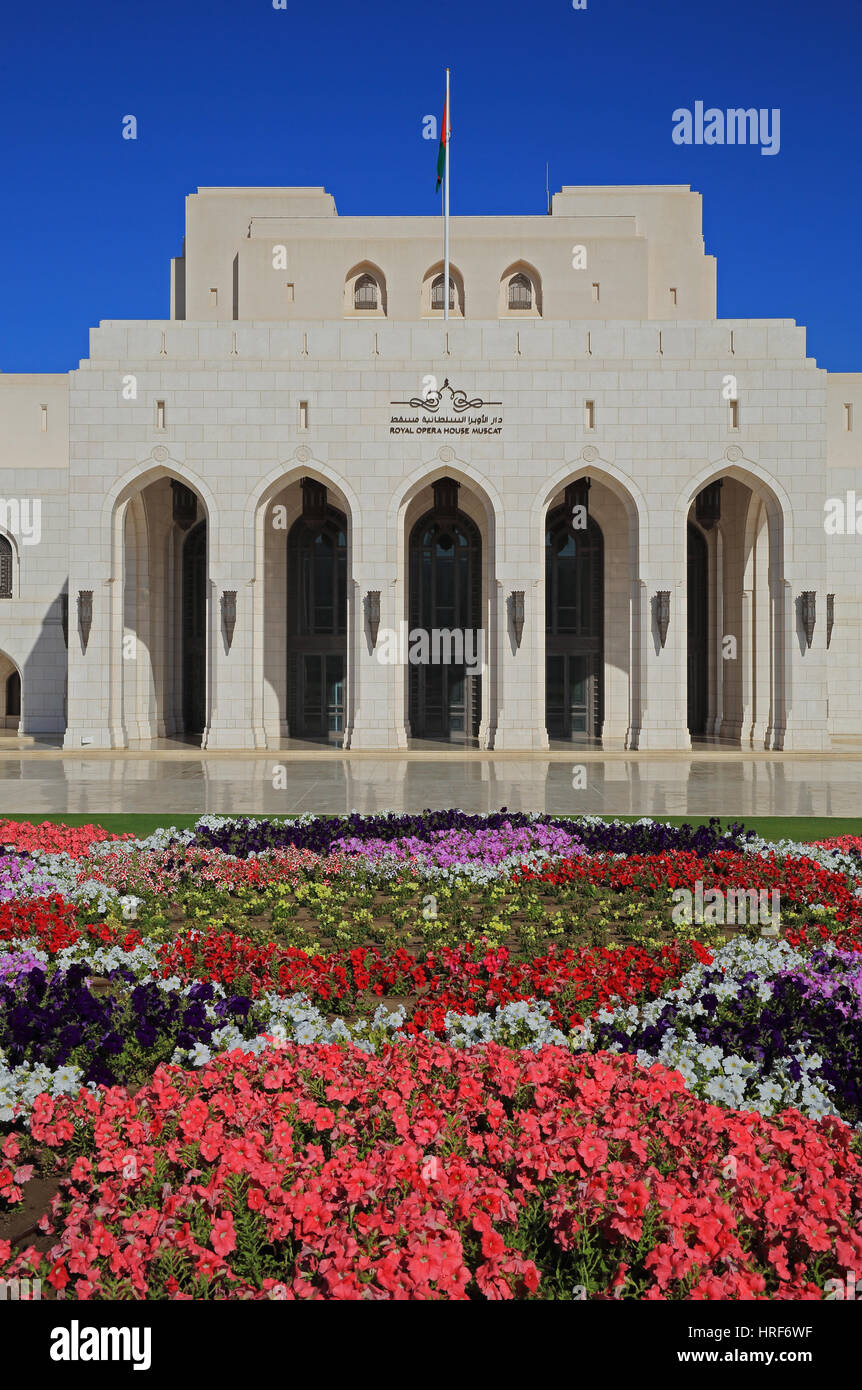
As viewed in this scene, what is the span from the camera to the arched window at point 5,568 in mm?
31609

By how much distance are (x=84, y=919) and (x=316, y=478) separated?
1839cm

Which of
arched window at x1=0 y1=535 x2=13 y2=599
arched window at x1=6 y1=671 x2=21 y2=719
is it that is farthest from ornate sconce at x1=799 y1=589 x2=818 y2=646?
arched window at x1=6 y1=671 x2=21 y2=719

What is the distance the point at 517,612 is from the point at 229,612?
7431 mm

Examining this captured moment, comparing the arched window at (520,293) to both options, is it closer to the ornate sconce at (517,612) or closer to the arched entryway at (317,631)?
the arched entryway at (317,631)

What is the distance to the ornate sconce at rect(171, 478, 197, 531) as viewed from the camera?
28.5m

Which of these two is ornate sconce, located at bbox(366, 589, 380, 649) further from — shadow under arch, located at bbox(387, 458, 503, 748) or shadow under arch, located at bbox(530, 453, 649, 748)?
shadow under arch, located at bbox(530, 453, 649, 748)

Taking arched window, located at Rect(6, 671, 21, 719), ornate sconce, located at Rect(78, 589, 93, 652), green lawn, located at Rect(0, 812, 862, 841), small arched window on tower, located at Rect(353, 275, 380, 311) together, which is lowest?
green lawn, located at Rect(0, 812, 862, 841)

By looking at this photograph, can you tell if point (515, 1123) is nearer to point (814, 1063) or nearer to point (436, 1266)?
point (436, 1266)

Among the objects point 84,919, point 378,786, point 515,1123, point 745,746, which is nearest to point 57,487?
point 378,786

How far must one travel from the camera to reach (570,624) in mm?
29719

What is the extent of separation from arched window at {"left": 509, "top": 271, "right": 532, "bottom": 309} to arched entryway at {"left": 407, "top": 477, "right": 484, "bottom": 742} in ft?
26.8

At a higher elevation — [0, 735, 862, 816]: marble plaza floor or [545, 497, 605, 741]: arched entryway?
[545, 497, 605, 741]: arched entryway

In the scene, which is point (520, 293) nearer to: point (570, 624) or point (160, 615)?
point (570, 624)

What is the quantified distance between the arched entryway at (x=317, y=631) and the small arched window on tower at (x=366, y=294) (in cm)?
778
